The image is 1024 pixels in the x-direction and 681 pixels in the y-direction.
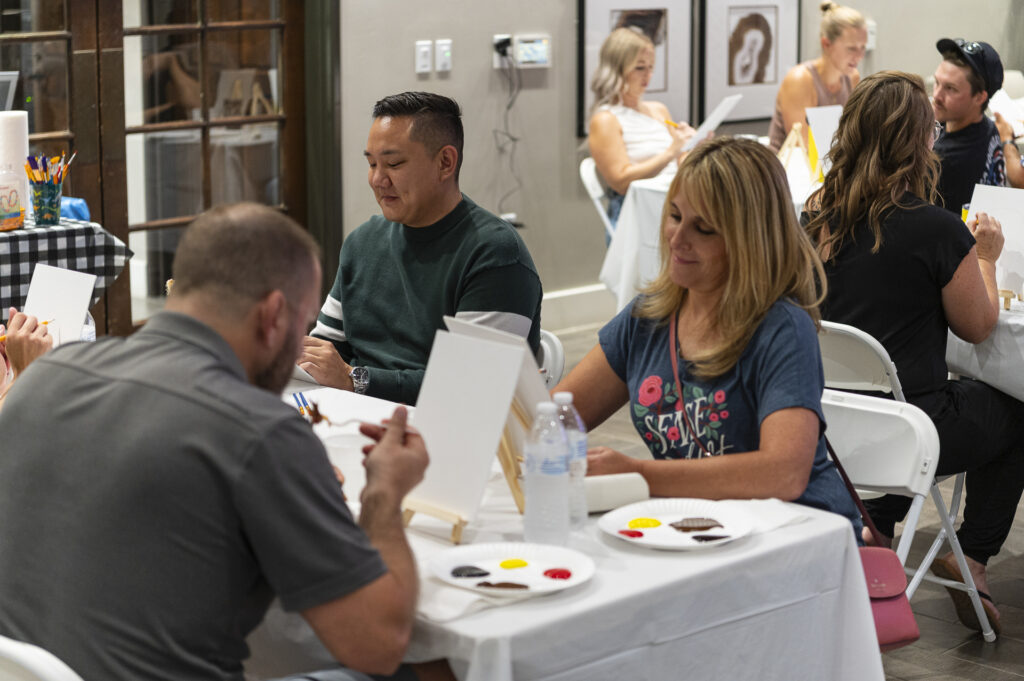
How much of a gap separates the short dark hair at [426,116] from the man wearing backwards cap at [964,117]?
2.08 meters

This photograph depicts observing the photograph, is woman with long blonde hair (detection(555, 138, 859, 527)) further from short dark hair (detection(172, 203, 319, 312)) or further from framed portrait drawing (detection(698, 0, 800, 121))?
framed portrait drawing (detection(698, 0, 800, 121))

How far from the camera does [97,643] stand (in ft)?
4.94

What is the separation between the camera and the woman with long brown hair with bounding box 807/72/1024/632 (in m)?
3.02

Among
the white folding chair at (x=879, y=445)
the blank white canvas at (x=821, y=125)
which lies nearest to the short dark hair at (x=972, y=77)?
the blank white canvas at (x=821, y=125)

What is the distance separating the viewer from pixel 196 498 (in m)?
1.45

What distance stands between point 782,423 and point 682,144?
3.85 m

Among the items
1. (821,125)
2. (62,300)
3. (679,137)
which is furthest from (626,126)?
(62,300)

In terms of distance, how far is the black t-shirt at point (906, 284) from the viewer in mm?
3004

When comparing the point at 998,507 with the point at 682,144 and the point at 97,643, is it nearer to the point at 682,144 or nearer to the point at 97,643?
the point at 97,643

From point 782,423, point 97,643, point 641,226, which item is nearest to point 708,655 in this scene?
point 782,423

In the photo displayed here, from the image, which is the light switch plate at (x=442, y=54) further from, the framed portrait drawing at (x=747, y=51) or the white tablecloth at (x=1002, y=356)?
the white tablecloth at (x=1002, y=356)

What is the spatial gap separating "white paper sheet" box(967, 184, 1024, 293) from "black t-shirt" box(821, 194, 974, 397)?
0.42m

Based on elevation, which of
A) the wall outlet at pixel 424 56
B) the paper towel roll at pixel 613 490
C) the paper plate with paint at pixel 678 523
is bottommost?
the paper plate with paint at pixel 678 523

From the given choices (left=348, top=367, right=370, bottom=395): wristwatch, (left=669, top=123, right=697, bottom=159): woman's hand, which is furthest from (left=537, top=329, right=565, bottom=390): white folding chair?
(left=669, top=123, right=697, bottom=159): woman's hand
